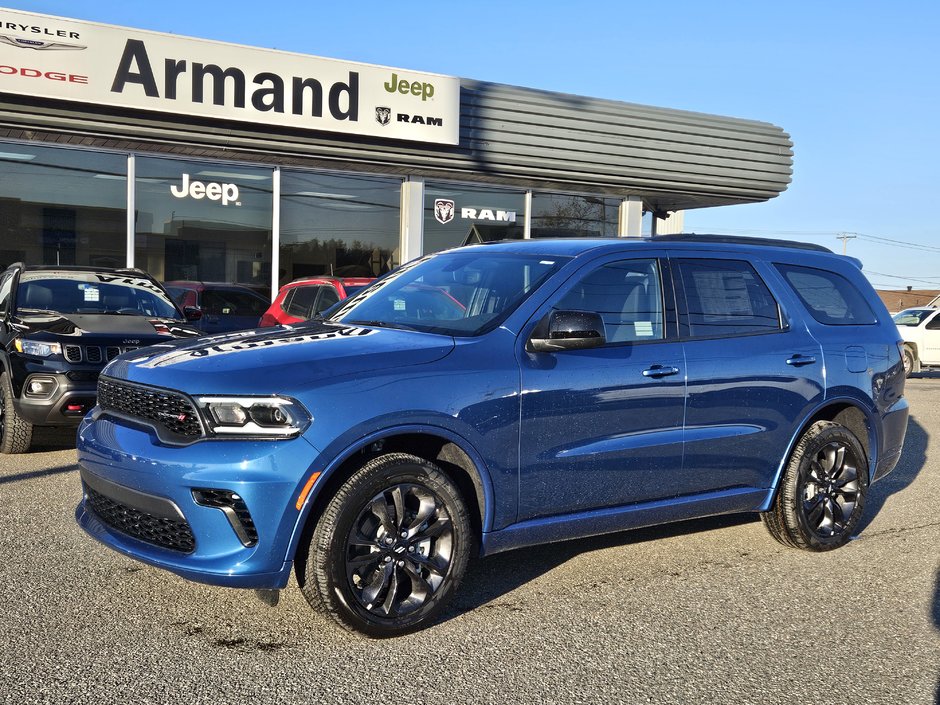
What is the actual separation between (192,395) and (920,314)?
21.0m

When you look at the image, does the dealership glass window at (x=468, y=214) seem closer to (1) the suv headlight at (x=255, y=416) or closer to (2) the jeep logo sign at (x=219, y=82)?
(2) the jeep logo sign at (x=219, y=82)

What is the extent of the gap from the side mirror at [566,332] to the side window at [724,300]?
0.87 metres

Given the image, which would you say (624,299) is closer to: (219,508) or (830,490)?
(830,490)

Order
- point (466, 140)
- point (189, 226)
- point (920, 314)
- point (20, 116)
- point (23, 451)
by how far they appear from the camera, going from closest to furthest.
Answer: point (23, 451)
point (20, 116)
point (189, 226)
point (466, 140)
point (920, 314)

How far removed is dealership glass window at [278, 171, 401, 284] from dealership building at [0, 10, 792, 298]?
25mm

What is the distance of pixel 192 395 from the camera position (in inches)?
157

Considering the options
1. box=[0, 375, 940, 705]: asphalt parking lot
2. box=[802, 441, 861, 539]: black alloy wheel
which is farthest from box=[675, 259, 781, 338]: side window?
box=[0, 375, 940, 705]: asphalt parking lot

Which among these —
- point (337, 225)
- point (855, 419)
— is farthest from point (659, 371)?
point (337, 225)

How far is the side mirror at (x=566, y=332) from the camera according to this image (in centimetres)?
456

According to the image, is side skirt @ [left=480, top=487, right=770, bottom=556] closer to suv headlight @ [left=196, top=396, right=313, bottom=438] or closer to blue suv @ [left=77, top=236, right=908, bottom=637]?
blue suv @ [left=77, top=236, right=908, bottom=637]

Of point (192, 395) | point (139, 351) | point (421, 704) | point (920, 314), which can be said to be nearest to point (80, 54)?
point (139, 351)

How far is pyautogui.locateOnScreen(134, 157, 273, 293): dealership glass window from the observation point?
1430 cm

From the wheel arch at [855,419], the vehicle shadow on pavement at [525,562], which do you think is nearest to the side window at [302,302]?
the vehicle shadow on pavement at [525,562]

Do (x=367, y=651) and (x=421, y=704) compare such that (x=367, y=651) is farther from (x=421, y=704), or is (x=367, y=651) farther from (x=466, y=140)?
(x=466, y=140)
